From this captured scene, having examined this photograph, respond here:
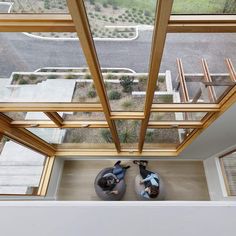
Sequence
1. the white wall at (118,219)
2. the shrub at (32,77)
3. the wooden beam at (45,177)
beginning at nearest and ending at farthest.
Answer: the white wall at (118,219) → the shrub at (32,77) → the wooden beam at (45,177)

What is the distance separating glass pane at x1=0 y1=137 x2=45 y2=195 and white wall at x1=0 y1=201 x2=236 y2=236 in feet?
6.09

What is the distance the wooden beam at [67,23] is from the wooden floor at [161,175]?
313cm

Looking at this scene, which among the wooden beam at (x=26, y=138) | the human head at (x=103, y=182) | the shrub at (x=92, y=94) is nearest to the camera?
the shrub at (x=92, y=94)

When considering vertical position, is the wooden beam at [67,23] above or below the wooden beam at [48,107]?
below

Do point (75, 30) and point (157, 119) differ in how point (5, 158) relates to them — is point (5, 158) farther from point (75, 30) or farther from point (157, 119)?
point (75, 30)

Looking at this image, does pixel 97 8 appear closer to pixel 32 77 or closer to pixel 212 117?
pixel 32 77

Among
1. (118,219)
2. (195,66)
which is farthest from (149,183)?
(118,219)

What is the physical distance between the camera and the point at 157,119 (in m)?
2.91

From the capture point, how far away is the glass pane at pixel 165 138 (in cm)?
339

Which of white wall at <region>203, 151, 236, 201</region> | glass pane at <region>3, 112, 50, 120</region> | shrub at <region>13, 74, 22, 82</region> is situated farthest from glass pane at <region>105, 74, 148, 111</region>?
white wall at <region>203, 151, 236, 201</region>

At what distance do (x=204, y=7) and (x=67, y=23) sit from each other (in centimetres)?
72

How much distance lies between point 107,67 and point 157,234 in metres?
1.24

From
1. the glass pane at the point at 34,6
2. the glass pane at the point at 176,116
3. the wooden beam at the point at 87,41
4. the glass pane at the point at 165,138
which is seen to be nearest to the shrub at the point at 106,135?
the glass pane at the point at 165,138

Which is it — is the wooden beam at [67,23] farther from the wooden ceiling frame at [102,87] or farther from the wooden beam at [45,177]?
the wooden beam at [45,177]
